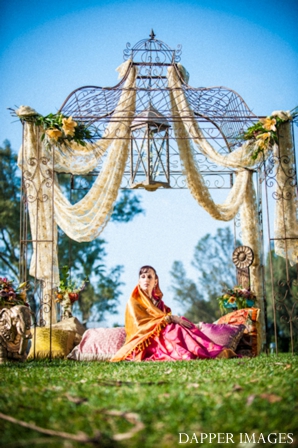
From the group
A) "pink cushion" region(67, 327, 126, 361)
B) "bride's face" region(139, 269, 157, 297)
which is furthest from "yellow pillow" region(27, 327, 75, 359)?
"bride's face" region(139, 269, 157, 297)

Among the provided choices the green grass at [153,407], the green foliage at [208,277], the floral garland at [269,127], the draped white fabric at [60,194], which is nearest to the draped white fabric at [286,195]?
the floral garland at [269,127]

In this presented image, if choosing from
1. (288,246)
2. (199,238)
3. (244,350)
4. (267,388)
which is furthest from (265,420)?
(199,238)

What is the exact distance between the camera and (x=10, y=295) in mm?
8047

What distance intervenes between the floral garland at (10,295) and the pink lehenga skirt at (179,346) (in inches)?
Result: 65.3

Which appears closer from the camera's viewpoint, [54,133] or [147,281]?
[54,133]

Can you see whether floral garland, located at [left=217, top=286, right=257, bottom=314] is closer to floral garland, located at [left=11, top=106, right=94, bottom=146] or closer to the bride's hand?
the bride's hand

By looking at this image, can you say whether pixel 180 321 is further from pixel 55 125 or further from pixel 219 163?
pixel 55 125

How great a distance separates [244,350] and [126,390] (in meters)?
6.25

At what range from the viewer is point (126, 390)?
4.02 meters

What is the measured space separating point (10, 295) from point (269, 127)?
4.36 meters

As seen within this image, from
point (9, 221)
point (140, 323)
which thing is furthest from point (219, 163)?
point (9, 221)

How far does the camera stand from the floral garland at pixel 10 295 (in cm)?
800

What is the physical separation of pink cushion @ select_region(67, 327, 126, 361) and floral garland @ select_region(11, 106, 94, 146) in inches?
116

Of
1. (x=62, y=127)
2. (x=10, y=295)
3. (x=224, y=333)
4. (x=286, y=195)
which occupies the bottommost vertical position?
(x=224, y=333)
